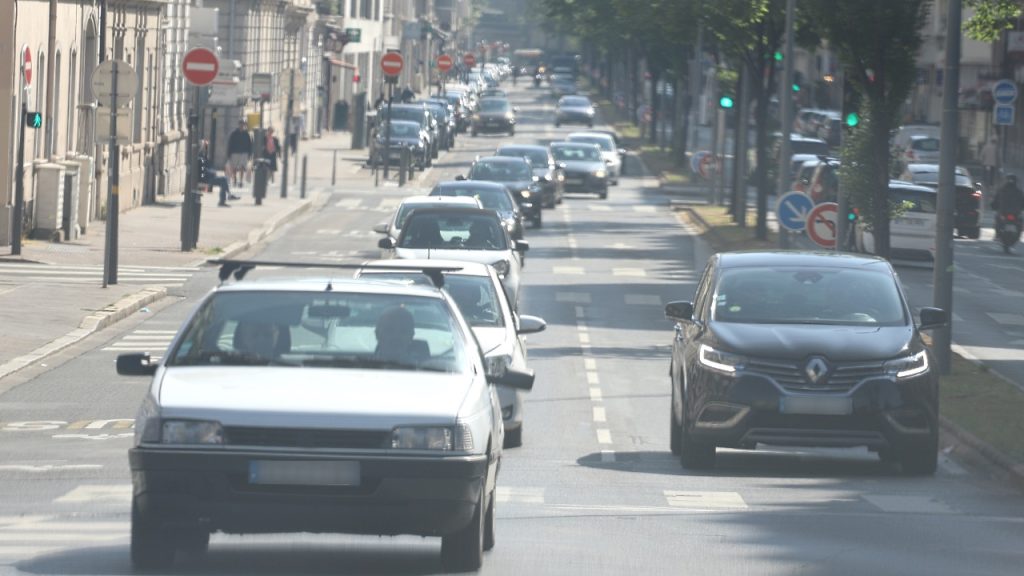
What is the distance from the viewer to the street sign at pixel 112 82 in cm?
2842

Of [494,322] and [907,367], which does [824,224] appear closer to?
[494,322]

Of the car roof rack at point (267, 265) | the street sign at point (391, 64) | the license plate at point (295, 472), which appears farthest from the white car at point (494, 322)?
the street sign at point (391, 64)

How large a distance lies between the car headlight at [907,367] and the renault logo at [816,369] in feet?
1.50

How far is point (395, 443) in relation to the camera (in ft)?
29.1

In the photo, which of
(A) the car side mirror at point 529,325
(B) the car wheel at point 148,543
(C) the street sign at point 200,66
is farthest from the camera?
(C) the street sign at point 200,66

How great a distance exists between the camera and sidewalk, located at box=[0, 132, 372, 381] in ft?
75.6

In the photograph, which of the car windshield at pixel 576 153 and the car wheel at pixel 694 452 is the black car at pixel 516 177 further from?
the car wheel at pixel 694 452

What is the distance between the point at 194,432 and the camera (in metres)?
8.79

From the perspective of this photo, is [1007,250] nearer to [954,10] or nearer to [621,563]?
[954,10]

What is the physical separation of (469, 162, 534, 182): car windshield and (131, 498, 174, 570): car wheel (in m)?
33.7

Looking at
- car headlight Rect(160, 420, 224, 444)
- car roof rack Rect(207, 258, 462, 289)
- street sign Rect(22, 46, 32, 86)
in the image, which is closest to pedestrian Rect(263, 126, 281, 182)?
street sign Rect(22, 46, 32, 86)

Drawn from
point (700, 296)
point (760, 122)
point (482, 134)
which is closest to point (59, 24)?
point (760, 122)

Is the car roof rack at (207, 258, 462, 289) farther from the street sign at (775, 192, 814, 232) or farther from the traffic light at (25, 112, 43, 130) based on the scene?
the traffic light at (25, 112, 43, 130)

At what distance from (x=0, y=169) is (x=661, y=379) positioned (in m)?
14.6
